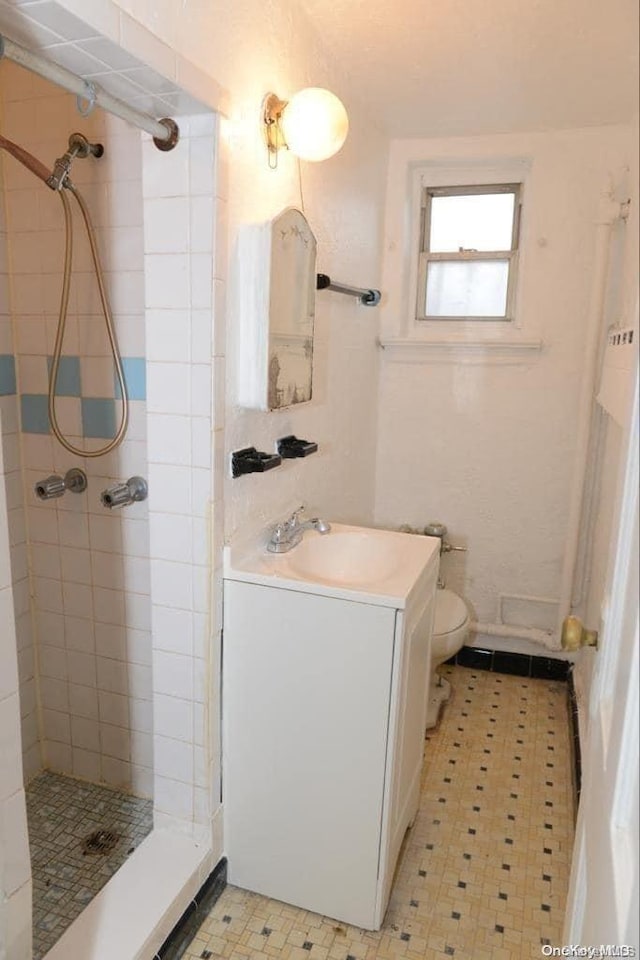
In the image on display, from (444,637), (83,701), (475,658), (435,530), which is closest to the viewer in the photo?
(83,701)

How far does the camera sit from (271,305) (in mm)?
1497

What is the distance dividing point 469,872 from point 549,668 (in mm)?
1198

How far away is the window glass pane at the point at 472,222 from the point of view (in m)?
2.60

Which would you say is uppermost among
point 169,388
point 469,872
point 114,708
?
point 169,388

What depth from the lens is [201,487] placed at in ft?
4.76

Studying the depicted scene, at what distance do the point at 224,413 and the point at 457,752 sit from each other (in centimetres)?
154

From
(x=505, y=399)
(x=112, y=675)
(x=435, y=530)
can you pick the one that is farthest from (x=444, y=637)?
(x=112, y=675)

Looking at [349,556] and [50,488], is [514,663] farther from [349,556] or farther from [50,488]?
[50,488]

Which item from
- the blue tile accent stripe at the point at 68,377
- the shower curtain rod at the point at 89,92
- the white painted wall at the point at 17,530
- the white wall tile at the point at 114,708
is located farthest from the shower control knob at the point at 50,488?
the shower curtain rod at the point at 89,92

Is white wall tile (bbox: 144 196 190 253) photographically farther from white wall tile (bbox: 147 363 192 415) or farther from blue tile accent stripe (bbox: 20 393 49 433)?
blue tile accent stripe (bbox: 20 393 49 433)

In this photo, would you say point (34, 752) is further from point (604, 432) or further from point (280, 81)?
point (604, 432)

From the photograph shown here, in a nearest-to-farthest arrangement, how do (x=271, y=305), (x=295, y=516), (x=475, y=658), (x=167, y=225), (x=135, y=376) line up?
(x=167, y=225), (x=271, y=305), (x=135, y=376), (x=295, y=516), (x=475, y=658)

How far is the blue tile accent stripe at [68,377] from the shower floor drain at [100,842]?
1233 mm

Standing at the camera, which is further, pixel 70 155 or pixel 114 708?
pixel 114 708
